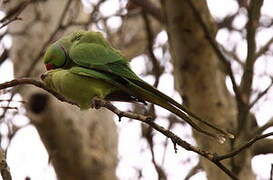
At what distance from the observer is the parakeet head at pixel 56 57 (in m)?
1.72

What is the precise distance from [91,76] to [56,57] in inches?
5.8

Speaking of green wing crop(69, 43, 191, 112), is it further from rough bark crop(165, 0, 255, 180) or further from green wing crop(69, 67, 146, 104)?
rough bark crop(165, 0, 255, 180)

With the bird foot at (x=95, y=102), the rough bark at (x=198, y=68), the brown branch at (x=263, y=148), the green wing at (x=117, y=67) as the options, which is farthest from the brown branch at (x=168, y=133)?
the brown branch at (x=263, y=148)

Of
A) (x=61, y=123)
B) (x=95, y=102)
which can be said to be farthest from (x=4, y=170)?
(x=61, y=123)


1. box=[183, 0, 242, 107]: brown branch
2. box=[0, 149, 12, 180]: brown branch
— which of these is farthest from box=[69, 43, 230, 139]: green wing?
box=[183, 0, 242, 107]: brown branch

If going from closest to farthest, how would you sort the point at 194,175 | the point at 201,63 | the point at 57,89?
the point at 57,89
the point at 201,63
the point at 194,175

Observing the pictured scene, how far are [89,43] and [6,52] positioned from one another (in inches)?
91.9

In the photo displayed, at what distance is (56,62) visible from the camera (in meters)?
1.73

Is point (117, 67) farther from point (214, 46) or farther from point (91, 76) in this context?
point (214, 46)

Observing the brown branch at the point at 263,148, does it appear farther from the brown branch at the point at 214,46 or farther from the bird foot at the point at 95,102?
the bird foot at the point at 95,102

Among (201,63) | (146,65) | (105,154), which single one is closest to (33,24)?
(105,154)

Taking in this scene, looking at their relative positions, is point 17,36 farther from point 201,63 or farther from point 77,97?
point 77,97

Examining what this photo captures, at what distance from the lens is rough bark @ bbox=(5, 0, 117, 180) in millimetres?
3363

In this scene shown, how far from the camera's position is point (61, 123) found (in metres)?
3.44
